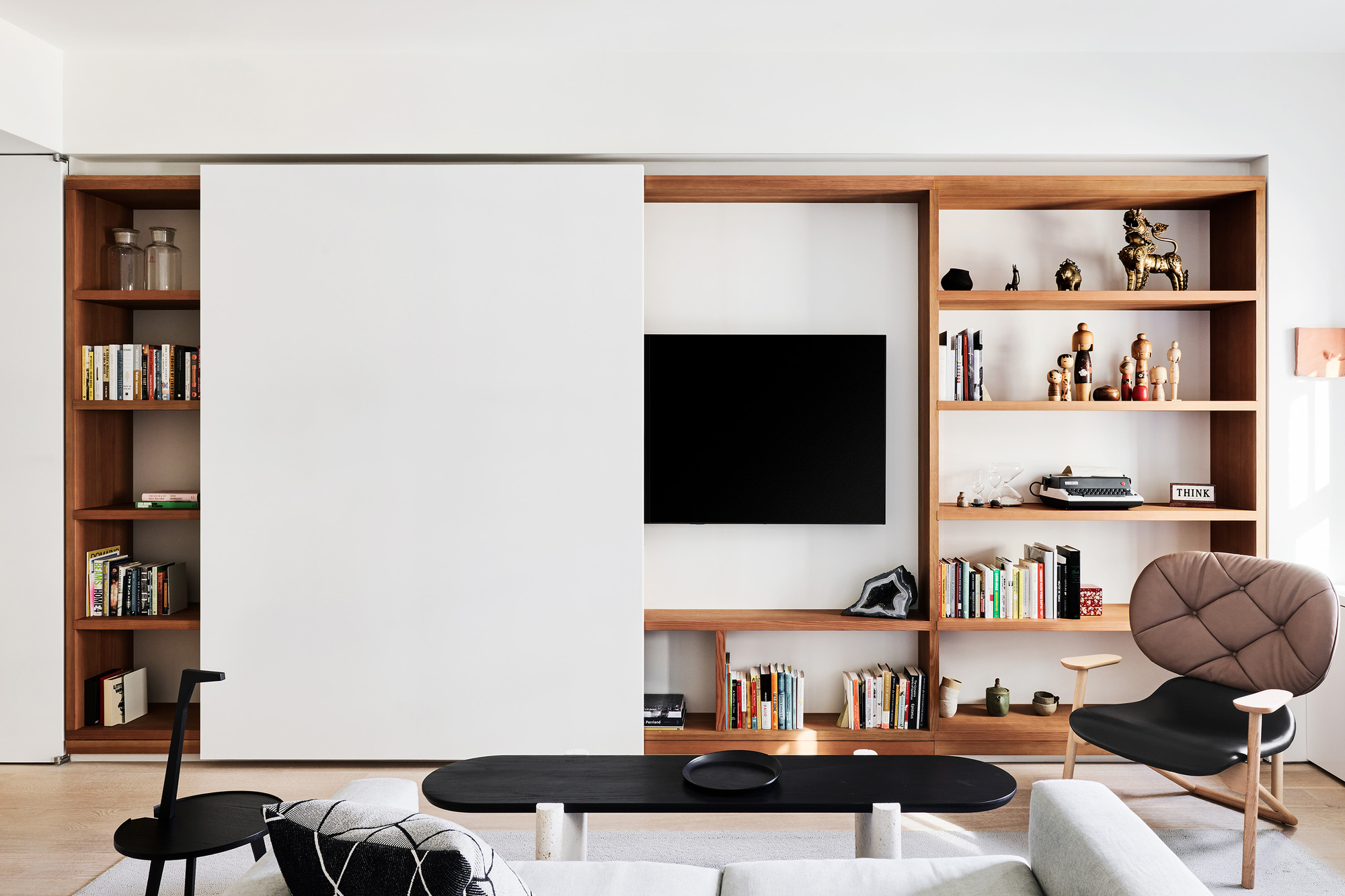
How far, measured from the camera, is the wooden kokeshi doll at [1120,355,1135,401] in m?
3.35

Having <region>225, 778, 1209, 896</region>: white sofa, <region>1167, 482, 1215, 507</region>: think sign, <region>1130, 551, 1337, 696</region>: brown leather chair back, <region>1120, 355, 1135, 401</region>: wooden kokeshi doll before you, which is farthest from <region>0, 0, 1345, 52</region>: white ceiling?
<region>225, 778, 1209, 896</region>: white sofa

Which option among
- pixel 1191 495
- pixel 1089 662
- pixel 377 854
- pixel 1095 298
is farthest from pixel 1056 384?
pixel 377 854

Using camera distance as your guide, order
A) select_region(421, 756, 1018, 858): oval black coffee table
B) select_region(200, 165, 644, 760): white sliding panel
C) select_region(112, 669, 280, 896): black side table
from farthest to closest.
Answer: select_region(200, 165, 644, 760): white sliding panel → select_region(421, 756, 1018, 858): oval black coffee table → select_region(112, 669, 280, 896): black side table

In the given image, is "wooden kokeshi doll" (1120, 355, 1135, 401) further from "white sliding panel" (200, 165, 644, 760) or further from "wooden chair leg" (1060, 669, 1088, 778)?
Answer: "white sliding panel" (200, 165, 644, 760)

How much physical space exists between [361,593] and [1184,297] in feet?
11.1

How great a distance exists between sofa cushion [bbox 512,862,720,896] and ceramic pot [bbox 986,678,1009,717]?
2.05 m

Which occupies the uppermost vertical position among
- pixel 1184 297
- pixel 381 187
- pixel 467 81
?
pixel 467 81

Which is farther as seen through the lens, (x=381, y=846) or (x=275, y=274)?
(x=275, y=274)

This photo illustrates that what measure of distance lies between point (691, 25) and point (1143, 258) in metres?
2.01

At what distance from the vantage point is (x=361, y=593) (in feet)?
10.6

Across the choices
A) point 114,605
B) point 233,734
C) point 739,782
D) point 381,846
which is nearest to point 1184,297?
point 739,782

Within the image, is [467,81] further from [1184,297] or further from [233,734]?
[1184,297]

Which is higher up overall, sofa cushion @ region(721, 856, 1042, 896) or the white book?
the white book

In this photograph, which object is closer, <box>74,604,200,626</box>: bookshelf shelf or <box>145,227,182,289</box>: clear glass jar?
<box>74,604,200,626</box>: bookshelf shelf
